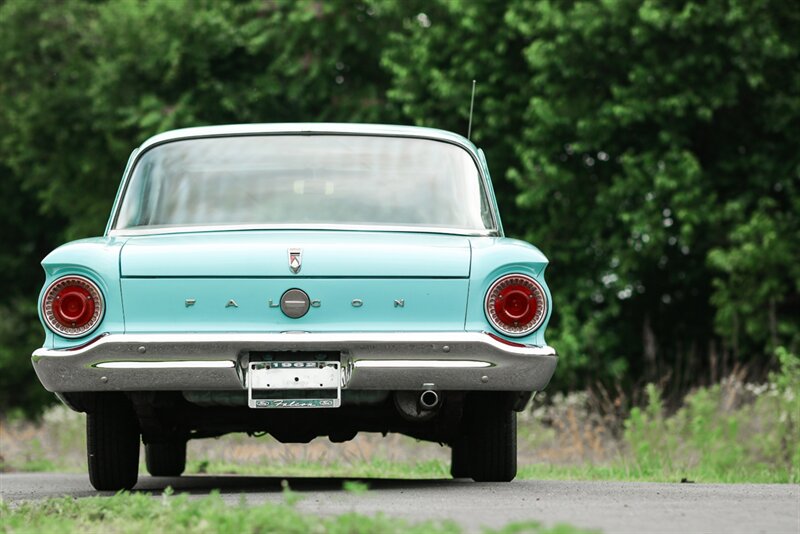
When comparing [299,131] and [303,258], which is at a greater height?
[299,131]

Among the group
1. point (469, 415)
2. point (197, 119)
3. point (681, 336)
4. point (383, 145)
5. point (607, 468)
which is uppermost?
point (383, 145)

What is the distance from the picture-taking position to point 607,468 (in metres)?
11.6

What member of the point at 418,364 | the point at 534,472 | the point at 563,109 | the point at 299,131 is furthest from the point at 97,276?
the point at 563,109

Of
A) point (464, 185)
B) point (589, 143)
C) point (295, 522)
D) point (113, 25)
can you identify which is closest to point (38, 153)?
point (113, 25)

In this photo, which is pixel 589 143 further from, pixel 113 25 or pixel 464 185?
pixel 464 185

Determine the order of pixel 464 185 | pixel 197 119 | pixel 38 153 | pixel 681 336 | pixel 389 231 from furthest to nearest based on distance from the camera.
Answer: pixel 38 153 → pixel 197 119 → pixel 681 336 → pixel 464 185 → pixel 389 231

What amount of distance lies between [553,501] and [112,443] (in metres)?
2.40

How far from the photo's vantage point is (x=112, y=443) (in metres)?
8.38

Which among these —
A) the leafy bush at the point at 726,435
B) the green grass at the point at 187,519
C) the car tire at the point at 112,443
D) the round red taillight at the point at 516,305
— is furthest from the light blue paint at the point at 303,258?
the leafy bush at the point at 726,435

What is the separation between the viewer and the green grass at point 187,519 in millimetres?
5477

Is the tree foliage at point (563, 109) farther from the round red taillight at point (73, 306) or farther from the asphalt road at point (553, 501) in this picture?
the round red taillight at point (73, 306)

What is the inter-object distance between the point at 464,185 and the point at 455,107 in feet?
67.7

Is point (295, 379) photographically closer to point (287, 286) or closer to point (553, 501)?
point (287, 286)

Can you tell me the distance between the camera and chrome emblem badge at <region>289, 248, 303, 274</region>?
7.55m
